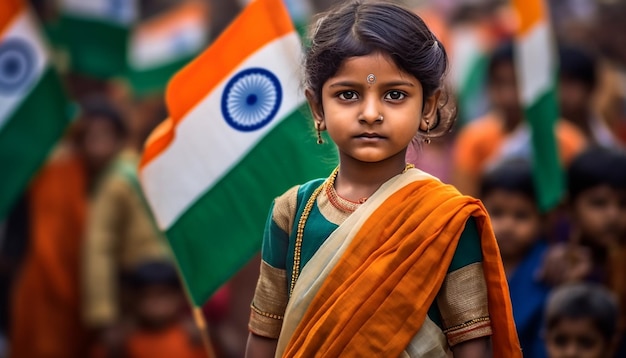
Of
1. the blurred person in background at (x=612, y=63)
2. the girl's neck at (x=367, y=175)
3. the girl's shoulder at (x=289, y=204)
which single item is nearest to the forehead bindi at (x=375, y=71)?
the girl's neck at (x=367, y=175)

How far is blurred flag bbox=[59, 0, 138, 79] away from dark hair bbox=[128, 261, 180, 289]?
1258 mm

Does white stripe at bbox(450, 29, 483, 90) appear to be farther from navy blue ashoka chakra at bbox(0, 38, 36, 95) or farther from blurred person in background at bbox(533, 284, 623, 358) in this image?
blurred person in background at bbox(533, 284, 623, 358)

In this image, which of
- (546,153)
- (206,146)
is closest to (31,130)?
(206,146)

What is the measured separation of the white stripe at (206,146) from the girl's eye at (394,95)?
A: 4.40ft

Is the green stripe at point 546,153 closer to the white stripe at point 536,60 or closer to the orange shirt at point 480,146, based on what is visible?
the white stripe at point 536,60

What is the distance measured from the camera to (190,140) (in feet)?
16.3

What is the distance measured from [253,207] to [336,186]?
1.28m

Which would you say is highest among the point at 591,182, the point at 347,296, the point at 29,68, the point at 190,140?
the point at 347,296

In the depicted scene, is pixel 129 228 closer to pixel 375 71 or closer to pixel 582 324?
pixel 582 324

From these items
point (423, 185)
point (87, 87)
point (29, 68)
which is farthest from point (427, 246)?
point (87, 87)

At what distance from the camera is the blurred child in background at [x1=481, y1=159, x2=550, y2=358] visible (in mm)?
5918

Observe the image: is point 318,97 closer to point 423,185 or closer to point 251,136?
point 423,185

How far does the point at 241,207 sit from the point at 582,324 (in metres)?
1.54

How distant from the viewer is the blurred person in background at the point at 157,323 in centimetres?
777
